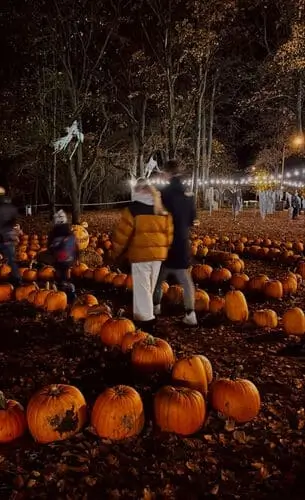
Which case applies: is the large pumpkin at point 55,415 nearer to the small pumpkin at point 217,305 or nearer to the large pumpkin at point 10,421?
the large pumpkin at point 10,421

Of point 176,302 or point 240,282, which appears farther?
point 240,282

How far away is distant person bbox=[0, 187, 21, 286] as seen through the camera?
26.0ft

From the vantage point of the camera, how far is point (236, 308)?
595 cm

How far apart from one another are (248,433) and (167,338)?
203 cm

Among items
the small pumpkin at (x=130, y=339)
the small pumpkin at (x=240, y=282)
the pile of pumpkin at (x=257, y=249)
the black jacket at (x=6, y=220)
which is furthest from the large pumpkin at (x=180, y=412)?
the pile of pumpkin at (x=257, y=249)

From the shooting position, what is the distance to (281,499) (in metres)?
2.69

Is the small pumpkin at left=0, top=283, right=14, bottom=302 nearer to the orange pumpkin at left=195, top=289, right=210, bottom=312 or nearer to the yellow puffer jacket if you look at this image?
the yellow puffer jacket

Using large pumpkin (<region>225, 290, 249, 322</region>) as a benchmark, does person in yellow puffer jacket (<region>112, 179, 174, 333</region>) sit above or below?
above

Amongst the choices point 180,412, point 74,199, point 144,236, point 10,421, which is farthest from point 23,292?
point 74,199

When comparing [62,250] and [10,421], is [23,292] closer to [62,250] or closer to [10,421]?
[62,250]

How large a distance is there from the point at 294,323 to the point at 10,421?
351 centimetres

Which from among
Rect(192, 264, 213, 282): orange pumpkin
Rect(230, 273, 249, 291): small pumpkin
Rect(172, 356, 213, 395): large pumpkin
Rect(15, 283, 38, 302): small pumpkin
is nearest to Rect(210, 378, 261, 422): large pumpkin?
Rect(172, 356, 213, 395): large pumpkin

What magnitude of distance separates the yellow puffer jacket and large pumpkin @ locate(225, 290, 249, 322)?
130 centimetres

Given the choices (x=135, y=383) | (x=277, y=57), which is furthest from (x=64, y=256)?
(x=277, y=57)
